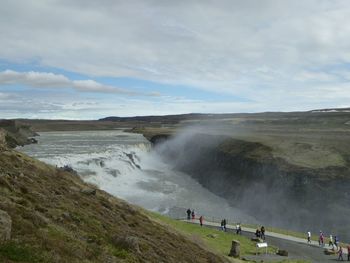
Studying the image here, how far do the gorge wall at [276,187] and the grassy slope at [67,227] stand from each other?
35.3m

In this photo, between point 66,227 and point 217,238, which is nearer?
point 66,227

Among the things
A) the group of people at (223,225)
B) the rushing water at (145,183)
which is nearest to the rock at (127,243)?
the group of people at (223,225)

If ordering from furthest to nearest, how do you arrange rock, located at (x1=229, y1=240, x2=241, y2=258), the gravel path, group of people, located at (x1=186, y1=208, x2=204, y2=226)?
1. group of people, located at (x1=186, y1=208, x2=204, y2=226)
2. the gravel path
3. rock, located at (x1=229, y1=240, x2=241, y2=258)

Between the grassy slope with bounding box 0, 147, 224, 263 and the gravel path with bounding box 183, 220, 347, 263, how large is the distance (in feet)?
49.0

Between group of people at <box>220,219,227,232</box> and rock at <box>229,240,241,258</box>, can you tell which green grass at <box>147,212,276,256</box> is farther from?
A: group of people at <box>220,219,227,232</box>

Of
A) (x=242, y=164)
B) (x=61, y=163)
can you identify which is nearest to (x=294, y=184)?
(x=242, y=164)

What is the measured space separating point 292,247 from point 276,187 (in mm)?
24961

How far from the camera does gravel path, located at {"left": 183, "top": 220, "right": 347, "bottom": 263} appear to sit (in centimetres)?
3681

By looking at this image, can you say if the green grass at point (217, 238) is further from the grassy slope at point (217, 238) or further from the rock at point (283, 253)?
the rock at point (283, 253)

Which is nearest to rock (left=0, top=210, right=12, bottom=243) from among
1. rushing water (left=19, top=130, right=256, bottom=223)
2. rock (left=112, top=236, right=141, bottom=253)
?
rock (left=112, top=236, right=141, bottom=253)

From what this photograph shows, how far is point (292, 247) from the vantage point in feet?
135

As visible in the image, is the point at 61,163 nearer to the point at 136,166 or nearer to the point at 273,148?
the point at 136,166

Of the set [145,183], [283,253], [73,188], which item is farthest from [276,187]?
[73,188]

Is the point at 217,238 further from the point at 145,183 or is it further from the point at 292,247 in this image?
the point at 145,183
